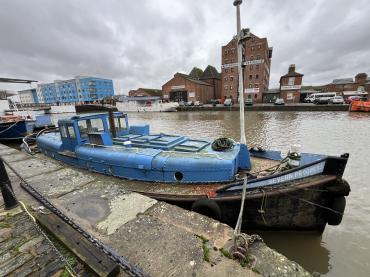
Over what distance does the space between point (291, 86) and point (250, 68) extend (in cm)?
→ 1006

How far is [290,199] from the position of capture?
4.43 metres

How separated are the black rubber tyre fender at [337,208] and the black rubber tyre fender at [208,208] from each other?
256cm

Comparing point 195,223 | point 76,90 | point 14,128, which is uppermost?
point 76,90

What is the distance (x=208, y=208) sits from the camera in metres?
4.50

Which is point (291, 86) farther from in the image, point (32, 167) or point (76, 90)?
point (76, 90)

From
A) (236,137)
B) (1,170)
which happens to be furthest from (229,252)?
(236,137)

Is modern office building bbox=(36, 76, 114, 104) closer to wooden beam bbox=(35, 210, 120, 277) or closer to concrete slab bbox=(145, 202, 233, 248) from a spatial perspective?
wooden beam bbox=(35, 210, 120, 277)

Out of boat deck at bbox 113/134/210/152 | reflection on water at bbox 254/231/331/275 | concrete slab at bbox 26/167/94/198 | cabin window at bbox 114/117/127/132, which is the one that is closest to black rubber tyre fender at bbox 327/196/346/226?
reflection on water at bbox 254/231/331/275

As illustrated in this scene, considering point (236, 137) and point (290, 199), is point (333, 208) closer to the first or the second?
point (290, 199)

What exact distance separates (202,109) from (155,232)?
38.6m

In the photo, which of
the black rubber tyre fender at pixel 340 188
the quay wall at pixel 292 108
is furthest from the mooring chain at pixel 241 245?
the quay wall at pixel 292 108

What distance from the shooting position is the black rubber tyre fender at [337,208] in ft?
13.5

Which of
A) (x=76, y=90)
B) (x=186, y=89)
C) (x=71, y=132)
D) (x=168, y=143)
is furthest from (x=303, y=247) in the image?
(x=76, y=90)

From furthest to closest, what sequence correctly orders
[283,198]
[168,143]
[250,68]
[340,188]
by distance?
[250,68] → [168,143] → [283,198] → [340,188]
